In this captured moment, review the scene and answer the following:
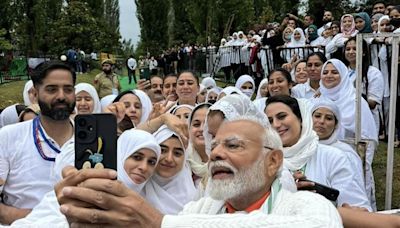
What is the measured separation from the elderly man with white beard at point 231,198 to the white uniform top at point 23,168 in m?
1.45

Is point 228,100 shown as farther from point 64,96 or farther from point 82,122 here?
point 82,122

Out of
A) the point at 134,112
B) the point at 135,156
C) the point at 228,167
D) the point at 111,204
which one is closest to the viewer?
the point at 111,204

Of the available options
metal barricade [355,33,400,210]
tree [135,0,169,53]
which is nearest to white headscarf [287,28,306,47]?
metal barricade [355,33,400,210]

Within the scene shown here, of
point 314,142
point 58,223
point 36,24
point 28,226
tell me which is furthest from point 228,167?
point 36,24

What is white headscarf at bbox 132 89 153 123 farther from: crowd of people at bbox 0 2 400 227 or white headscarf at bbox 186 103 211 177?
white headscarf at bbox 186 103 211 177

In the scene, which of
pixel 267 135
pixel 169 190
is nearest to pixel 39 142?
pixel 169 190

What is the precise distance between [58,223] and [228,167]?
78 cm

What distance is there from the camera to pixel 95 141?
1325mm

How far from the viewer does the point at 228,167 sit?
216cm

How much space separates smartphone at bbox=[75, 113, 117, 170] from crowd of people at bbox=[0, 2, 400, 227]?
0.03 meters

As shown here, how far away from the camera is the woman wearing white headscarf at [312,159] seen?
3598 millimetres

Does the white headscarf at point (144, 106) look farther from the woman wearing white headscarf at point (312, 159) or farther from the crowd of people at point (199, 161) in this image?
the woman wearing white headscarf at point (312, 159)

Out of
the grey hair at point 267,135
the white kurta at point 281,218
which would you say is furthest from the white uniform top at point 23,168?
the white kurta at point 281,218

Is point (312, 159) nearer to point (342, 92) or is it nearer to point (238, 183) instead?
point (238, 183)
